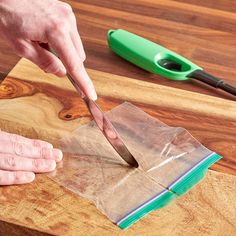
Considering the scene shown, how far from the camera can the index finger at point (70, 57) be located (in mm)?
742

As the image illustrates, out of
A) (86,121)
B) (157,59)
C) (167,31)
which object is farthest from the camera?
(167,31)

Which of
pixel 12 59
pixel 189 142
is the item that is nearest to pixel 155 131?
pixel 189 142

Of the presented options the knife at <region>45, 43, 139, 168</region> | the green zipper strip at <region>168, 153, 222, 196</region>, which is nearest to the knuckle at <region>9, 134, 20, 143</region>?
the knife at <region>45, 43, 139, 168</region>

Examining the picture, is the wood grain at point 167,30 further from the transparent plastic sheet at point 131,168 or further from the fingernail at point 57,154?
the fingernail at point 57,154

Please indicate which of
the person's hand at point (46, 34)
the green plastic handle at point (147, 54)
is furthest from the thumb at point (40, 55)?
the green plastic handle at point (147, 54)

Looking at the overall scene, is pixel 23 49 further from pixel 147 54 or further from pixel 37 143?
pixel 147 54

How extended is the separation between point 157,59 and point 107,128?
0.23 meters

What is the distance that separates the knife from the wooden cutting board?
0.19ft

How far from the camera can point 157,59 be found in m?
0.97

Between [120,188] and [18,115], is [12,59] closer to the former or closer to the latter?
[18,115]

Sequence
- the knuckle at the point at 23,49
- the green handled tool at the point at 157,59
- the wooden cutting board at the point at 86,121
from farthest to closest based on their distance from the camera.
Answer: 1. the green handled tool at the point at 157,59
2. the knuckle at the point at 23,49
3. the wooden cutting board at the point at 86,121

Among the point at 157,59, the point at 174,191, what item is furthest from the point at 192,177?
the point at 157,59

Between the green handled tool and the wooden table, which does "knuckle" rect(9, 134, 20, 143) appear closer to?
the wooden table

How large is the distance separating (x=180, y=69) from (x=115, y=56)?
0.12 metres
